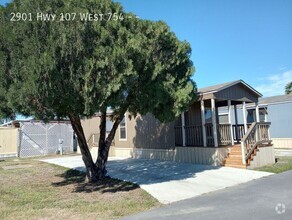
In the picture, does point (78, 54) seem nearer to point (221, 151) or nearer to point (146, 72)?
point (146, 72)

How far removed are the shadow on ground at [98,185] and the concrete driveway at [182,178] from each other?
410mm

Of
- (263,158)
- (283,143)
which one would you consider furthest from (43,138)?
(283,143)

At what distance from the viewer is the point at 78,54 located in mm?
6496

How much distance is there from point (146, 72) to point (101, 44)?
5.01 feet

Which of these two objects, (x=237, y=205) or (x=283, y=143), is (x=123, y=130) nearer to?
(x=283, y=143)

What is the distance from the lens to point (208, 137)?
41.8 ft

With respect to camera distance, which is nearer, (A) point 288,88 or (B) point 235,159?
(B) point 235,159

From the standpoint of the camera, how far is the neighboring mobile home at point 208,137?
1112cm

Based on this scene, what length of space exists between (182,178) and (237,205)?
137 inches

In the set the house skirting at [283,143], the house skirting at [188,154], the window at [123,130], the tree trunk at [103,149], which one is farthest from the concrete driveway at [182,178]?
the house skirting at [283,143]

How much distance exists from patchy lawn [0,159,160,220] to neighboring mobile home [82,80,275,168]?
4.55 metres

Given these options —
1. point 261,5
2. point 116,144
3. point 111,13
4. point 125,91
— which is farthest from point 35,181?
point 261,5

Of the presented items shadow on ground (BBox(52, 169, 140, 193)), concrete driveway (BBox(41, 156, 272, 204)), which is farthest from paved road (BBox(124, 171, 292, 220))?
shadow on ground (BBox(52, 169, 140, 193))

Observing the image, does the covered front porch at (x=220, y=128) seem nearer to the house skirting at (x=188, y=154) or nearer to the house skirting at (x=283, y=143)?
the house skirting at (x=188, y=154)
